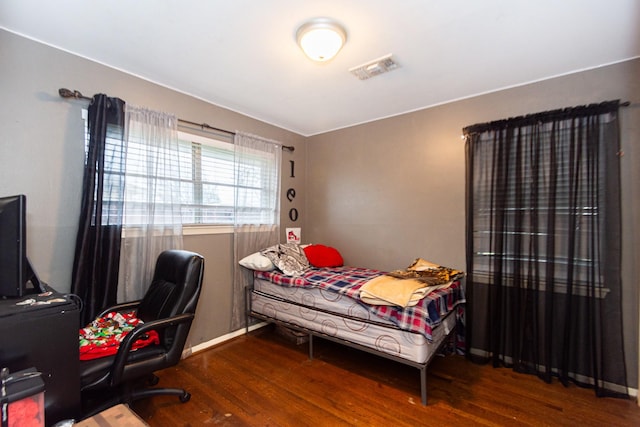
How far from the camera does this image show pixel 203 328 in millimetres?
2770

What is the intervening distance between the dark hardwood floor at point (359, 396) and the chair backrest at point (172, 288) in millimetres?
585

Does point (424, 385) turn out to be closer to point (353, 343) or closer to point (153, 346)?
point (353, 343)

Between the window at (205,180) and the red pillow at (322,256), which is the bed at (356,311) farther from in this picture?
the window at (205,180)

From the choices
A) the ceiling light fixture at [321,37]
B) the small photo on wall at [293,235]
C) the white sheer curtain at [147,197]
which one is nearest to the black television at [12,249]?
the white sheer curtain at [147,197]

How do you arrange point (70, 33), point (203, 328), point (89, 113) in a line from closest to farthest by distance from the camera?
point (70, 33) < point (89, 113) < point (203, 328)

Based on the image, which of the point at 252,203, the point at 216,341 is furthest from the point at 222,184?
the point at 216,341

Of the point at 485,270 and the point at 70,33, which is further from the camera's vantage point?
the point at 485,270

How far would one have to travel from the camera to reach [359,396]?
207 cm

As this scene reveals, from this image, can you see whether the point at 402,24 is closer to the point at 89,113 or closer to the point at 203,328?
the point at 89,113

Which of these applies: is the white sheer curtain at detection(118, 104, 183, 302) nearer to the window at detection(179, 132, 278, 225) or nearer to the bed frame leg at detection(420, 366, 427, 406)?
the window at detection(179, 132, 278, 225)

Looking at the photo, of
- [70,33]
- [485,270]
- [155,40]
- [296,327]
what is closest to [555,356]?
[485,270]

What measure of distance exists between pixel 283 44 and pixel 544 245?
248 cm

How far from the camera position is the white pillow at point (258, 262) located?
287cm

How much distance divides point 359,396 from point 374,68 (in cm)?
244
